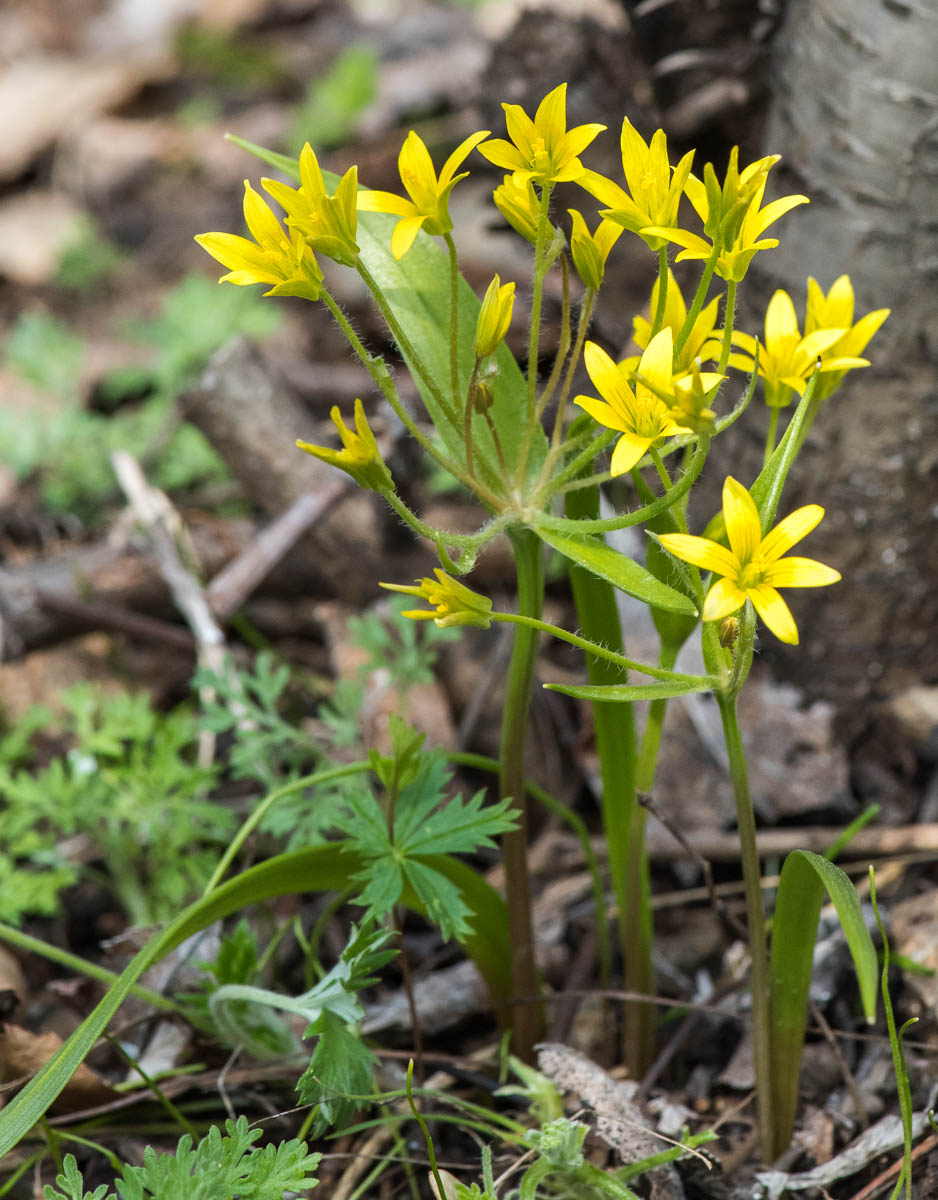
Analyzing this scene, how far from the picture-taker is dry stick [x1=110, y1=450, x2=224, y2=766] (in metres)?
2.57

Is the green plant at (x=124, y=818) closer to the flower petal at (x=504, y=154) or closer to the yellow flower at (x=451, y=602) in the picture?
the yellow flower at (x=451, y=602)

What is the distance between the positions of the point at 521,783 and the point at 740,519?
0.63 m

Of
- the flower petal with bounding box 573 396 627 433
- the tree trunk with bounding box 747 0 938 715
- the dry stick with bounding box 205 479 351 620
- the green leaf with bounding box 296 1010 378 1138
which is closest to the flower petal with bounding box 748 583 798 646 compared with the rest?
the flower petal with bounding box 573 396 627 433

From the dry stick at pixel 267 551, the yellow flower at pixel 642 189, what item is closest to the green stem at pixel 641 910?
the yellow flower at pixel 642 189

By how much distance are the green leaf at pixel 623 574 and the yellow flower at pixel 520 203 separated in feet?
1.34

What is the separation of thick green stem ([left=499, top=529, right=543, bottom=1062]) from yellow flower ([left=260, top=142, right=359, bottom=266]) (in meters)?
0.47

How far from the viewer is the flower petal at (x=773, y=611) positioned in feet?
3.69

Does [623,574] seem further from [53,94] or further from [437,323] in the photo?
[53,94]

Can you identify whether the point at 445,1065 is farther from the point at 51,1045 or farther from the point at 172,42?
the point at 172,42

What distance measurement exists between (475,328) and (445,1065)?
1.29 metres

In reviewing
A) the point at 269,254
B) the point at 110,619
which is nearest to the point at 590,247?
the point at 269,254

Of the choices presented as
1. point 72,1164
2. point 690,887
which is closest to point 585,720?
point 690,887

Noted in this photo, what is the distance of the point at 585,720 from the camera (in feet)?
8.68

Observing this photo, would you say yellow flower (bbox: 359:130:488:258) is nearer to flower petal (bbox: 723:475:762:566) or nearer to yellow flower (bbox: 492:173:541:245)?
yellow flower (bbox: 492:173:541:245)
